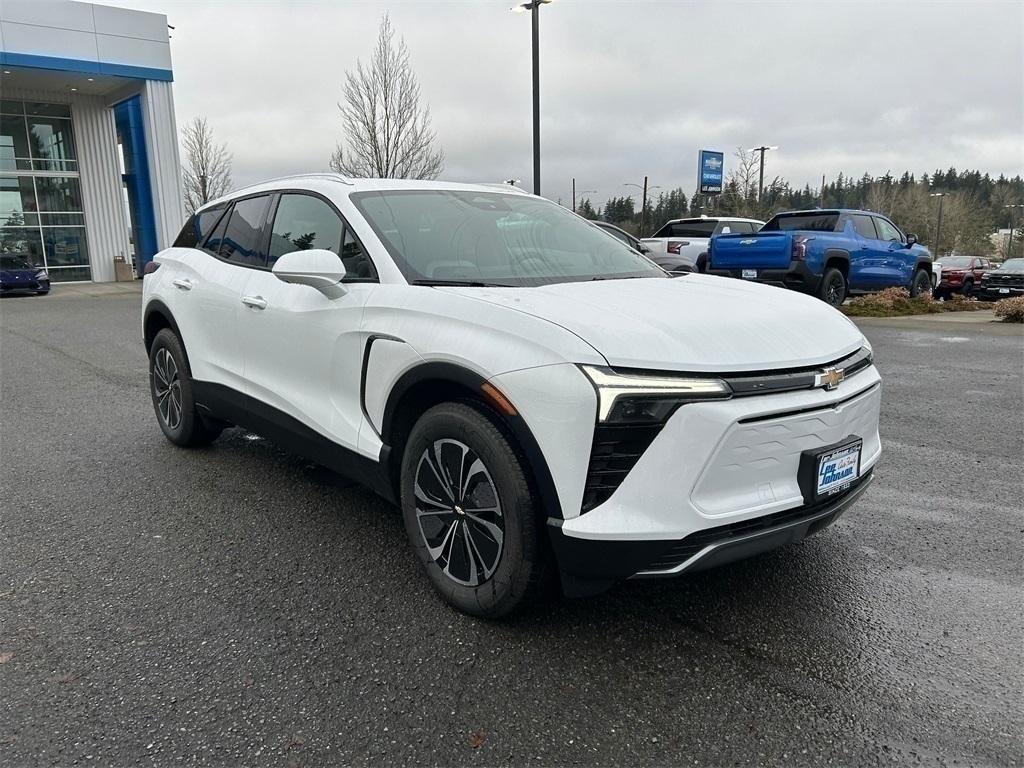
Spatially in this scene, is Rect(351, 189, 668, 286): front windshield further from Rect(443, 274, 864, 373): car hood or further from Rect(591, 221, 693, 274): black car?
Rect(591, 221, 693, 274): black car

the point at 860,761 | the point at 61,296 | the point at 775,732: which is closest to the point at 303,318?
the point at 775,732

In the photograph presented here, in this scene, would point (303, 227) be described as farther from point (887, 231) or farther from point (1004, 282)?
point (1004, 282)

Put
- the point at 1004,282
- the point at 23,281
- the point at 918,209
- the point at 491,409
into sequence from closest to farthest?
the point at 491,409 → the point at 1004,282 → the point at 23,281 → the point at 918,209

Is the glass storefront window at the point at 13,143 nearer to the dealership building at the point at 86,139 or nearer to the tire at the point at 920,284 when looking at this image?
the dealership building at the point at 86,139

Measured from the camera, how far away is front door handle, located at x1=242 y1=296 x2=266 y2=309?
12.3 feet

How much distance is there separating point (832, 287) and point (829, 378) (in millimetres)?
11195

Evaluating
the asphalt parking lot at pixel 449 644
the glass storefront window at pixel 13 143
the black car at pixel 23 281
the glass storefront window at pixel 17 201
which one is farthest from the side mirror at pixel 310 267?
the glass storefront window at pixel 13 143

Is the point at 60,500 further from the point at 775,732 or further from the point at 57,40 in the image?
the point at 57,40

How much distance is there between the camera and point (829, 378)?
252cm

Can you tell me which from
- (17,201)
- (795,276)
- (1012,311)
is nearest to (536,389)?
(795,276)

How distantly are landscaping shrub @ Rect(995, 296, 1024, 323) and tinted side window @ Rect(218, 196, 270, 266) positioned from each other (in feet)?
43.9

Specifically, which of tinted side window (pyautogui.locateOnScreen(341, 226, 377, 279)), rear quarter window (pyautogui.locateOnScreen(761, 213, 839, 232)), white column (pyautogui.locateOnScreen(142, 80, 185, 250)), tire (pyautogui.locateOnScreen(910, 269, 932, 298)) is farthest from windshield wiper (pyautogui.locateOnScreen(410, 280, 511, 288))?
white column (pyautogui.locateOnScreen(142, 80, 185, 250))

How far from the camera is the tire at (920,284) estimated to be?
49.1 ft

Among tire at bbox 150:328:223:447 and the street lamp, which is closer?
tire at bbox 150:328:223:447
